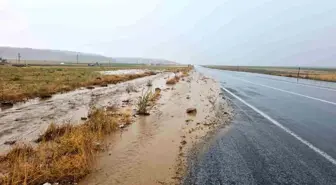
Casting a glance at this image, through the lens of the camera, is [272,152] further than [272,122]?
No

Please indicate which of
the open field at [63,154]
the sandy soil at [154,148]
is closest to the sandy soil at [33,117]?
the open field at [63,154]

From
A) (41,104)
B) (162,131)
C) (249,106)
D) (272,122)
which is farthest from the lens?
(41,104)

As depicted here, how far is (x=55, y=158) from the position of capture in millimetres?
5895

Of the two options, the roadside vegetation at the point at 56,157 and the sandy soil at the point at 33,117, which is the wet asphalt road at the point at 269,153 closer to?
the roadside vegetation at the point at 56,157

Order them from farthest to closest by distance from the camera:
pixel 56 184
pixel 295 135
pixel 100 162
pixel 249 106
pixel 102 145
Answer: pixel 249 106 < pixel 295 135 < pixel 102 145 < pixel 100 162 < pixel 56 184

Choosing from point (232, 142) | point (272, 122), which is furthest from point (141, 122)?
point (272, 122)

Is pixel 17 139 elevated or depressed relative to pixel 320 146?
depressed

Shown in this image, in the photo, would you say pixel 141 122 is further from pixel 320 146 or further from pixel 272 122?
pixel 320 146

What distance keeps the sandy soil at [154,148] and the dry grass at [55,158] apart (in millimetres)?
316

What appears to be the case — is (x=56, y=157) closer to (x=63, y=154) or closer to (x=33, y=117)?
(x=63, y=154)

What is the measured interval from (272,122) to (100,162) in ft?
21.3

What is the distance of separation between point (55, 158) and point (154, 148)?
2.44m

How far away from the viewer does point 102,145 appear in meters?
7.25

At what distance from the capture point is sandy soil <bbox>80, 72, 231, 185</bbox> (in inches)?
→ 207
